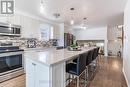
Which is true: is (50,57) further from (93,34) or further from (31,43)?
(93,34)

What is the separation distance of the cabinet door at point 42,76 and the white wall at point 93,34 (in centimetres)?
844

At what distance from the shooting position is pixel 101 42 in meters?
10.0

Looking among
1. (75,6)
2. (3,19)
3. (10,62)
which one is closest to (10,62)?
(10,62)

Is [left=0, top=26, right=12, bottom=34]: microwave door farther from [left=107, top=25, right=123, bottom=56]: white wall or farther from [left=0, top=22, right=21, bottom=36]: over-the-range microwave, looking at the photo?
[left=107, top=25, right=123, bottom=56]: white wall

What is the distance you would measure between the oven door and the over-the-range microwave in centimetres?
77

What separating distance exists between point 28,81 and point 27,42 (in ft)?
10.4

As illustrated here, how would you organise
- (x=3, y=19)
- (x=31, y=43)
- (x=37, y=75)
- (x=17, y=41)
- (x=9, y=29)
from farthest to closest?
(x=31, y=43) → (x=17, y=41) → (x=9, y=29) → (x=3, y=19) → (x=37, y=75)

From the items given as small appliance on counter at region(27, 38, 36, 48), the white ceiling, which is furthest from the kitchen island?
small appliance on counter at region(27, 38, 36, 48)

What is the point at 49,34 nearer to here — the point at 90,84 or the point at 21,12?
the point at 21,12

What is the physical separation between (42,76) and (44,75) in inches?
2.4

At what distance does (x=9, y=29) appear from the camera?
388cm

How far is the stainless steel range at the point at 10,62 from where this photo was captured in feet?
10.7

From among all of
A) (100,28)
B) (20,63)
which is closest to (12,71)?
(20,63)

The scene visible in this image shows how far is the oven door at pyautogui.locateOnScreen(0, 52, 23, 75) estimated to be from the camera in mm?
3270
